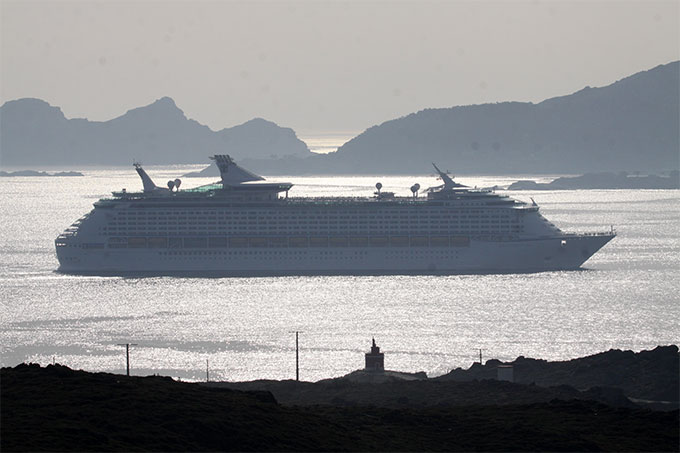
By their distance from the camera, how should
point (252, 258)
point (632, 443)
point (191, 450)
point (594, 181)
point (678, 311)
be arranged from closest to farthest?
point (191, 450) < point (632, 443) < point (678, 311) < point (252, 258) < point (594, 181)

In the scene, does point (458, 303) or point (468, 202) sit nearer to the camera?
point (458, 303)

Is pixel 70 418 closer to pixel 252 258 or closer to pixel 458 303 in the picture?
pixel 458 303

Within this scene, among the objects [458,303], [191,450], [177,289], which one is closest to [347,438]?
[191,450]

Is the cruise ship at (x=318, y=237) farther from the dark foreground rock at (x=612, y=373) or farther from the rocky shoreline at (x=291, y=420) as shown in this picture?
the rocky shoreline at (x=291, y=420)

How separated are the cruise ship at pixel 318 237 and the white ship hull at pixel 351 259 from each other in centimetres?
5

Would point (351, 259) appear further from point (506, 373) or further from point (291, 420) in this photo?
point (291, 420)

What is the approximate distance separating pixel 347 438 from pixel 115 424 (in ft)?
14.5

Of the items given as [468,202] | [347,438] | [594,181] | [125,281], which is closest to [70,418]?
[347,438]

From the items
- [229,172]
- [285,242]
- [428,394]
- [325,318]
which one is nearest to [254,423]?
[428,394]

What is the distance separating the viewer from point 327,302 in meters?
53.0

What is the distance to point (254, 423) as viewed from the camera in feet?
80.6

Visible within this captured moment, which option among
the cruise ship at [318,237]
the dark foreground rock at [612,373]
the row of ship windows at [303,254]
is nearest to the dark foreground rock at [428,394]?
the dark foreground rock at [612,373]

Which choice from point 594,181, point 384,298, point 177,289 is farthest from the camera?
point 594,181

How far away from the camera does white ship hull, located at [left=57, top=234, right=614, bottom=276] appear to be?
6412 cm
